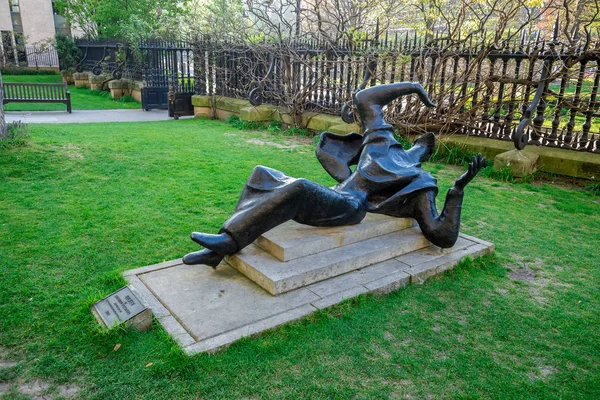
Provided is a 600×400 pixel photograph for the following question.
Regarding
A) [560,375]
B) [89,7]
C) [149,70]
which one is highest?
[89,7]

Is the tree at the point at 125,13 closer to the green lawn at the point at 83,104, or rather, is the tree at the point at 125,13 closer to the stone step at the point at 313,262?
the green lawn at the point at 83,104

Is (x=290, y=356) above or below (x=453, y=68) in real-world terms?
below

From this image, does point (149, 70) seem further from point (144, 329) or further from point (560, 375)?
point (560, 375)

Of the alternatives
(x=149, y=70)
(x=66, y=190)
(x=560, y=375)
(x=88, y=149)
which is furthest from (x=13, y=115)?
(x=560, y=375)

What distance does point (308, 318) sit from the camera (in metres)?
3.36

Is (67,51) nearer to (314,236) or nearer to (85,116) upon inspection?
(85,116)

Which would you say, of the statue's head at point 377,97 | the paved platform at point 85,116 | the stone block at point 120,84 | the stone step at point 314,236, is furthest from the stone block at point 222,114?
the stone step at point 314,236

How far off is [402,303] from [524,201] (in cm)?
382

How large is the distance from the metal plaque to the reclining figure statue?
1.73ft

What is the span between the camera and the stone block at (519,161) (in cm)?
750

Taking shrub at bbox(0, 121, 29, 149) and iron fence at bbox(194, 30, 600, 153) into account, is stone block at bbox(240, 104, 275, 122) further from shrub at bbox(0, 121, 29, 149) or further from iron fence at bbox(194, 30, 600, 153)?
shrub at bbox(0, 121, 29, 149)

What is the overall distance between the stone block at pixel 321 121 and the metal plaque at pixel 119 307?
770 cm

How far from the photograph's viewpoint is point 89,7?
22766mm

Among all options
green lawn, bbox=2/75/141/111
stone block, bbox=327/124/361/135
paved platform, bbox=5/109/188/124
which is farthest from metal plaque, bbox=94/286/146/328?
green lawn, bbox=2/75/141/111
